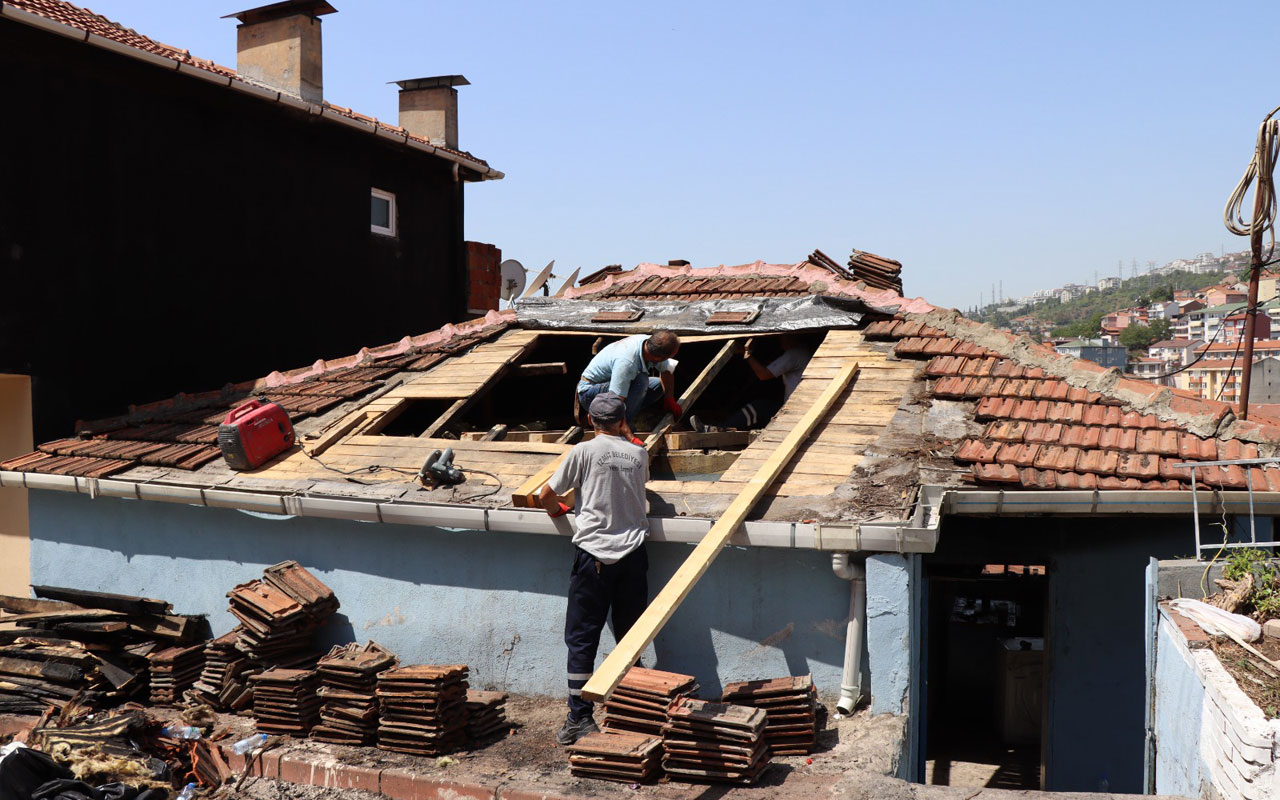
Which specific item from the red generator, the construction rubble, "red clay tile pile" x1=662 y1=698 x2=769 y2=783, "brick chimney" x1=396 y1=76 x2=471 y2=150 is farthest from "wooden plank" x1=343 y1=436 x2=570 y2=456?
"brick chimney" x1=396 y1=76 x2=471 y2=150

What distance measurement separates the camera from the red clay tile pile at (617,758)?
16.8 feet

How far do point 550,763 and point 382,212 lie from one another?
37.6ft

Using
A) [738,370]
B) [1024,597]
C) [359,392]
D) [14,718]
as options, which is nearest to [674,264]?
[738,370]

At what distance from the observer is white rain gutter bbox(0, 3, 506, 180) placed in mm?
9453

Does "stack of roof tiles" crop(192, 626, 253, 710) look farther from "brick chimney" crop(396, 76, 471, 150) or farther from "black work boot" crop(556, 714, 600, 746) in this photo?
"brick chimney" crop(396, 76, 471, 150)

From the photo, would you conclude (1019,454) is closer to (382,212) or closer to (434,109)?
(382,212)

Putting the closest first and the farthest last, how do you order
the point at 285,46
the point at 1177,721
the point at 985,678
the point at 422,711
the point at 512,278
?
the point at 1177,721
the point at 422,711
the point at 985,678
the point at 285,46
the point at 512,278

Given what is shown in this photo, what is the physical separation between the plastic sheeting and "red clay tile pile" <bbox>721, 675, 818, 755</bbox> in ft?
14.6

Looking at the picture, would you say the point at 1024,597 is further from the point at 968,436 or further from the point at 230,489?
the point at 230,489

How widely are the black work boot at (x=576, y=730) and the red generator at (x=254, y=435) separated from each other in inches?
142

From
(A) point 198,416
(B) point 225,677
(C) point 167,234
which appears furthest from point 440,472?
(C) point 167,234

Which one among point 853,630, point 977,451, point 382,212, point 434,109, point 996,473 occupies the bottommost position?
point 853,630

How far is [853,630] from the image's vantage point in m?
5.71

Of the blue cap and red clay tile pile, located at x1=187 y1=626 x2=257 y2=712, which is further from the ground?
the blue cap
